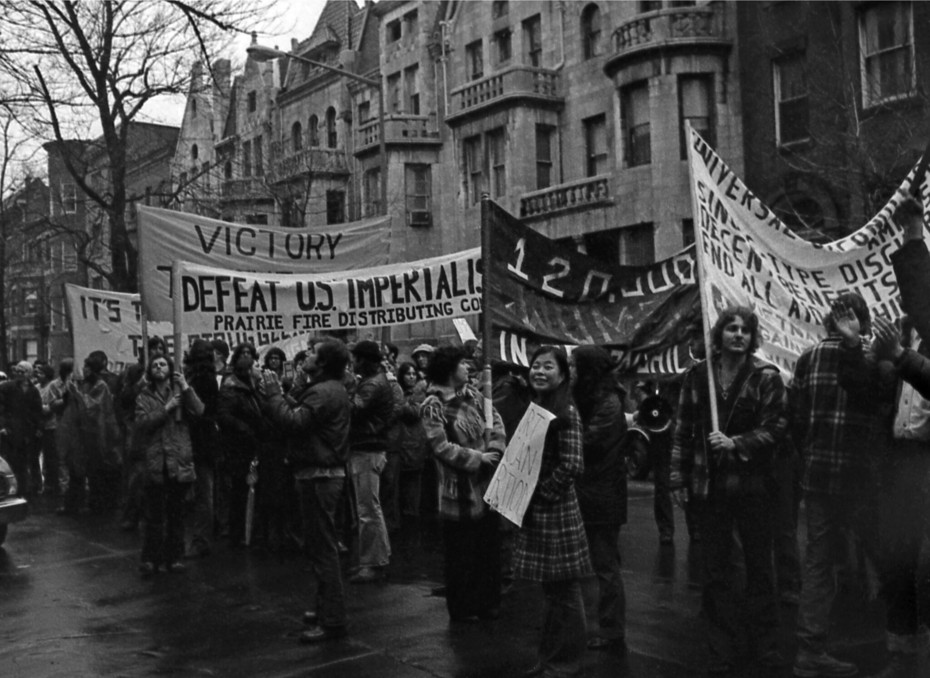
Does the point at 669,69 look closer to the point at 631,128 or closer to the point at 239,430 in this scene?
the point at 631,128

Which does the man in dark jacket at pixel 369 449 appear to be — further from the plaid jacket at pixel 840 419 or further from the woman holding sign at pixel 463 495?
the plaid jacket at pixel 840 419

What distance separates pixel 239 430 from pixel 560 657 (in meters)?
5.67

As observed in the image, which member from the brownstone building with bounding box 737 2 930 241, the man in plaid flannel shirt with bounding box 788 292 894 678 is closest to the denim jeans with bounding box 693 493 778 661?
the man in plaid flannel shirt with bounding box 788 292 894 678

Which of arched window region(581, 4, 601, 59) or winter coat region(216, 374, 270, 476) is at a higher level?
arched window region(581, 4, 601, 59)

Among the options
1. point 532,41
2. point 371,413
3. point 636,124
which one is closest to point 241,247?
point 371,413

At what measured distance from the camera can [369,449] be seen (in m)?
8.91

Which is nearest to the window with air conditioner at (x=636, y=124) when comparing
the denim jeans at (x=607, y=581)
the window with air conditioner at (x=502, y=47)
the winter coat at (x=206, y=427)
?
the window with air conditioner at (x=502, y=47)

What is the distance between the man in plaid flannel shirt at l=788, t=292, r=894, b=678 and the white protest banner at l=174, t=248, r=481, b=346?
3560mm

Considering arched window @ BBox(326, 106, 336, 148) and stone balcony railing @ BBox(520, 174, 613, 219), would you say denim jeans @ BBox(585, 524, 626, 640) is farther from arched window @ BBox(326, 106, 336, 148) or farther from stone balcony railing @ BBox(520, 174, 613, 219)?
arched window @ BBox(326, 106, 336, 148)

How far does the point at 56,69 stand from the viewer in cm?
1895

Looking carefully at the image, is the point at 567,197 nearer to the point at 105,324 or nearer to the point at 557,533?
the point at 105,324

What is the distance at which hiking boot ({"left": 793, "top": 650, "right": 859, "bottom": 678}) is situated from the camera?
5789mm

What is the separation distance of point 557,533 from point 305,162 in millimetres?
32539

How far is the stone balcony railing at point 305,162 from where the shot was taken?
3183 cm
